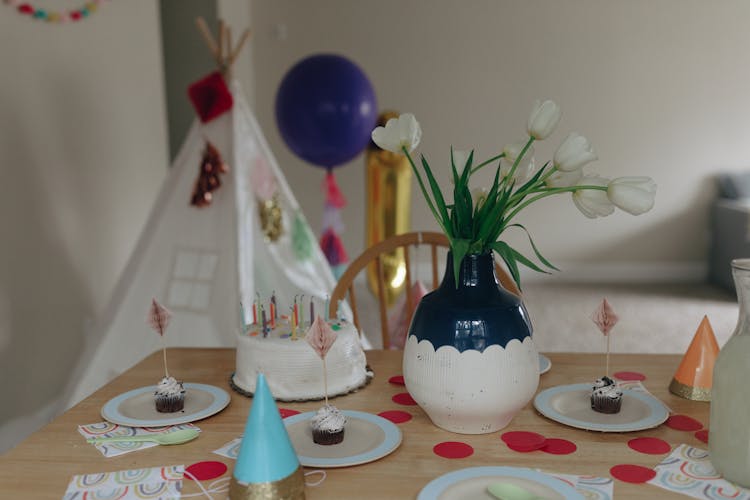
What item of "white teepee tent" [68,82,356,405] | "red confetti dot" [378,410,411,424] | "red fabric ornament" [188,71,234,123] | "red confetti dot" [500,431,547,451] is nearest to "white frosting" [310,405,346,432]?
"red confetti dot" [378,410,411,424]

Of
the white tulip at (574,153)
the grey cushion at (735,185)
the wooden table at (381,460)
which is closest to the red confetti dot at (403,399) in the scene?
the wooden table at (381,460)

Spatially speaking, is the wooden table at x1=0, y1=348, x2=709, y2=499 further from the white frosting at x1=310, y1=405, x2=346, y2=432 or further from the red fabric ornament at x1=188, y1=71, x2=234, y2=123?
the red fabric ornament at x1=188, y1=71, x2=234, y2=123

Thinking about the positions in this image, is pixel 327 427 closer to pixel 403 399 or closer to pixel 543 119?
pixel 403 399

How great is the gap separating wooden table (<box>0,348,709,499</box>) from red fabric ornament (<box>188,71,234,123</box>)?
4.47ft

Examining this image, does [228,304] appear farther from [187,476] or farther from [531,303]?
[531,303]

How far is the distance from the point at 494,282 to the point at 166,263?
66.3 inches

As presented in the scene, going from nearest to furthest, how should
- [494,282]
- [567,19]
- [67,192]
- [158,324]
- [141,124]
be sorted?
[494,282] < [158,324] < [67,192] < [141,124] < [567,19]

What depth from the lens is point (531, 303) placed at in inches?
176

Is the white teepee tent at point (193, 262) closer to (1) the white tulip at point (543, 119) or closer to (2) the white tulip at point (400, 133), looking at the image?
(2) the white tulip at point (400, 133)

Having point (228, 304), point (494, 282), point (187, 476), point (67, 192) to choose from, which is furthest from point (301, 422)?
point (67, 192)

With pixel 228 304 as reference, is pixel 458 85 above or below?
above

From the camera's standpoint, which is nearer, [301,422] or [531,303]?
[301,422]

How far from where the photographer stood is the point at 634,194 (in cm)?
84

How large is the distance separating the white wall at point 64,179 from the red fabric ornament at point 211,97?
0.63 meters
